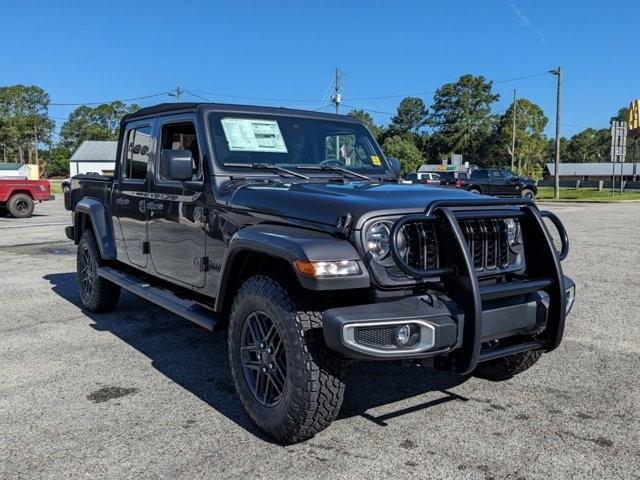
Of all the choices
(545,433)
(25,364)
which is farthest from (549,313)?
(25,364)

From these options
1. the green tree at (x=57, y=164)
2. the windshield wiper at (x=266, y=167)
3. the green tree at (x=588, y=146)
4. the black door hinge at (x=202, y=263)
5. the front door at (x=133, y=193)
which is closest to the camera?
the black door hinge at (x=202, y=263)

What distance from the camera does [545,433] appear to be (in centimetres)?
335

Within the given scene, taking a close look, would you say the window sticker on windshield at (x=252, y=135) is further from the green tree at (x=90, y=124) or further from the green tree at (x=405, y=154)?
the green tree at (x=90, y=124)

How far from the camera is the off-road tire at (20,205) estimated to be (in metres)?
18.5

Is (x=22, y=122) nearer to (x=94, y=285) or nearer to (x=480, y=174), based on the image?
(x=480, y=174)

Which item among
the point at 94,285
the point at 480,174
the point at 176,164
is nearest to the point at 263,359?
the point at 176,164

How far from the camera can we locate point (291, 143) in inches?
176

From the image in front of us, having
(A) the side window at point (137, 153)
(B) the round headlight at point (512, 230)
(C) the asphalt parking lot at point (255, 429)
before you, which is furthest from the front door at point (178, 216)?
(B) the round headlight at point (512, 230)

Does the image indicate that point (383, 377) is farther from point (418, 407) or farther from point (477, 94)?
point (477, 94)

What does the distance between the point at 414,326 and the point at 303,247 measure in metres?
0.65

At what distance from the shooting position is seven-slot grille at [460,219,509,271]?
10.7 feet

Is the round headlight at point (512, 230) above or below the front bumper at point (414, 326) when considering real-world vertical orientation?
above

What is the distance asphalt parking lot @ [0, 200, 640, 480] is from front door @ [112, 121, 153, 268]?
2.58ft

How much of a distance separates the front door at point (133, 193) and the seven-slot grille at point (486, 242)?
9.16 feet
